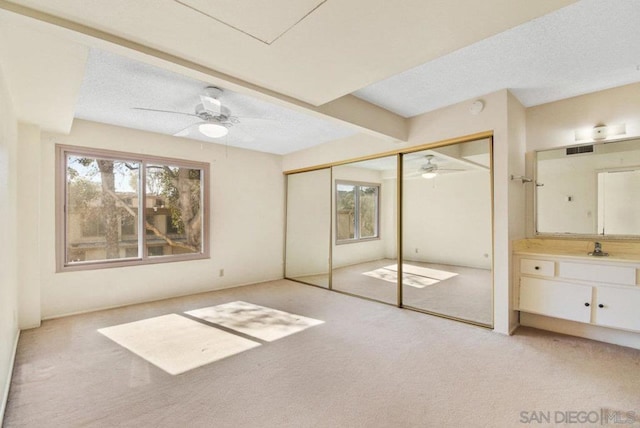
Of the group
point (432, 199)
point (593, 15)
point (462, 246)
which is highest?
point (593, 15)

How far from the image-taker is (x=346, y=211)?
18.9 ft

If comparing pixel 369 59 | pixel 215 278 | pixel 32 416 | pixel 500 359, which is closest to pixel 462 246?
pixel 500 359

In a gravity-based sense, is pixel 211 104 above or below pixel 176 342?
above

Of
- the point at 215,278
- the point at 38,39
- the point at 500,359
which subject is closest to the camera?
the point at 38,39

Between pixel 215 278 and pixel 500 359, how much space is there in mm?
4142

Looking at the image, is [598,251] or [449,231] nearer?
[598,251]

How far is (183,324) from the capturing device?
3.35 m

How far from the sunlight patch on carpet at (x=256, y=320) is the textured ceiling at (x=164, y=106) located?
229cm

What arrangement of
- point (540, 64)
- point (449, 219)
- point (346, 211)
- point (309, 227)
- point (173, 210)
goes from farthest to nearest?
point (346, 211) < point (309, 227) < point (449, 219) < point (173, 210) < point (540, 64)

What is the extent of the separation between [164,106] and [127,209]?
1.77m

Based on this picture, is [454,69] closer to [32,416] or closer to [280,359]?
[280,359]

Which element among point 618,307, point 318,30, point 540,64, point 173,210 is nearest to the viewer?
point 318,30

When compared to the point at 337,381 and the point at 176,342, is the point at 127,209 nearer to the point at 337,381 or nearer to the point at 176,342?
the point at 176,342

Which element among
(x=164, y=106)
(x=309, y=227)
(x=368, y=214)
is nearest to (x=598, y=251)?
(x=368, y=214)
